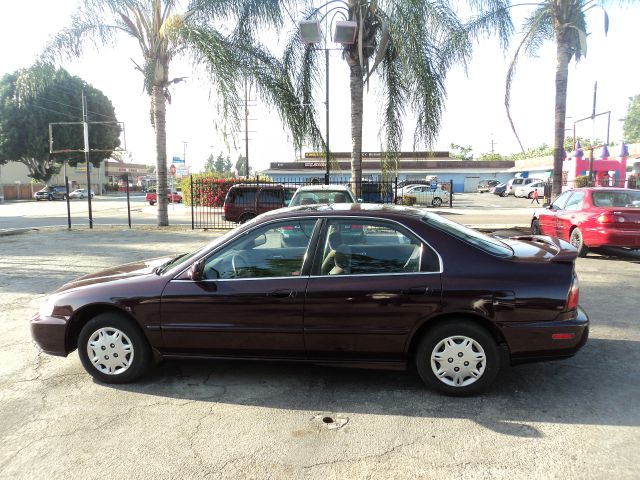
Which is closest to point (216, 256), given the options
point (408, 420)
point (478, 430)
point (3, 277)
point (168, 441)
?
point (168, 441)

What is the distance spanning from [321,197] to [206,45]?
5.41m

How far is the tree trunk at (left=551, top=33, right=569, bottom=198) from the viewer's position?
13.1 metres

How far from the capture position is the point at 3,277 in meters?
8.36

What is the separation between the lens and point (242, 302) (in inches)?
146

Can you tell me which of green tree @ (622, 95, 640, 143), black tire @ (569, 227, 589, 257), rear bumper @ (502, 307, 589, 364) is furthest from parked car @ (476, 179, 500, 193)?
rear bumper @ (502, 307, 589, 364)

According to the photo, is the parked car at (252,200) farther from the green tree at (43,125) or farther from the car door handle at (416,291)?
the green tree at (43,125)

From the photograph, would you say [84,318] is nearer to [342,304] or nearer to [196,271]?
[196,271]

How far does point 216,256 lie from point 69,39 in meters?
13.4

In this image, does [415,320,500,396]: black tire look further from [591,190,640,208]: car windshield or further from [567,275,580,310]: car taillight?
[591,190,640,208]: car windshield

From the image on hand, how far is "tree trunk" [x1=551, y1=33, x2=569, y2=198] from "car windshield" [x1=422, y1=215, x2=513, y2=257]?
11.4 meters

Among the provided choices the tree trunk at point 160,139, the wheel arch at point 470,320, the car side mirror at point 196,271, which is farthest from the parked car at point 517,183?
the car side mirror at point 196,271

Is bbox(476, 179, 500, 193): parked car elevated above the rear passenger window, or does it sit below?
above

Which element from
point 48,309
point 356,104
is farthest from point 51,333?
point 356,104

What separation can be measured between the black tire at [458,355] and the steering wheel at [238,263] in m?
1.54
